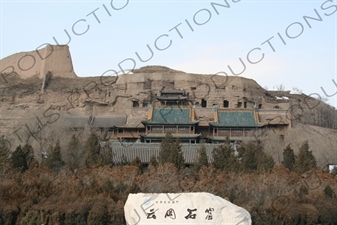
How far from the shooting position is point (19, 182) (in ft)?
55.5

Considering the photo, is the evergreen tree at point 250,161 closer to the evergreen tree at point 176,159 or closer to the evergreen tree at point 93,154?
the evergreen tree at point 176,159

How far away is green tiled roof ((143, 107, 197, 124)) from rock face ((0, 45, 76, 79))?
61.5 feet

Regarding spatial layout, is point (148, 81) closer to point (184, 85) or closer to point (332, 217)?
point (184, 85)

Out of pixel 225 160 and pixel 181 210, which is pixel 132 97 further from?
pixel 181 210

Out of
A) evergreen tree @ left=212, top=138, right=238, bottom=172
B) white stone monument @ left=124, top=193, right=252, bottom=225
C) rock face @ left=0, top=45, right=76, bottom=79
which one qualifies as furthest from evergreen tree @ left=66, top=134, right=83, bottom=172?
rock face @ left=0, top=45, right=76, bottom=79

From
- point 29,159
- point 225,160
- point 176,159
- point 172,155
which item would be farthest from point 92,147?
point 225,160

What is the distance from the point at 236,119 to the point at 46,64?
23483 millimetres

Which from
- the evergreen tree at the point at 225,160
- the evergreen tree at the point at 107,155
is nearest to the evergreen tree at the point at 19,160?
the evergreen tree at the point at 107,155

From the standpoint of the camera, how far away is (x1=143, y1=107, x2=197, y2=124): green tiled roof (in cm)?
3731

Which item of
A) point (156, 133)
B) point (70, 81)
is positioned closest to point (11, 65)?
point (70, 81)

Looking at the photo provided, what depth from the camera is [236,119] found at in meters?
38.2

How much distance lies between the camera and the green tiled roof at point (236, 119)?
37562 mm

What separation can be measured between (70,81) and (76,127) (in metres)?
14.6

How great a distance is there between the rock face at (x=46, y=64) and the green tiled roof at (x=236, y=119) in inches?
824
